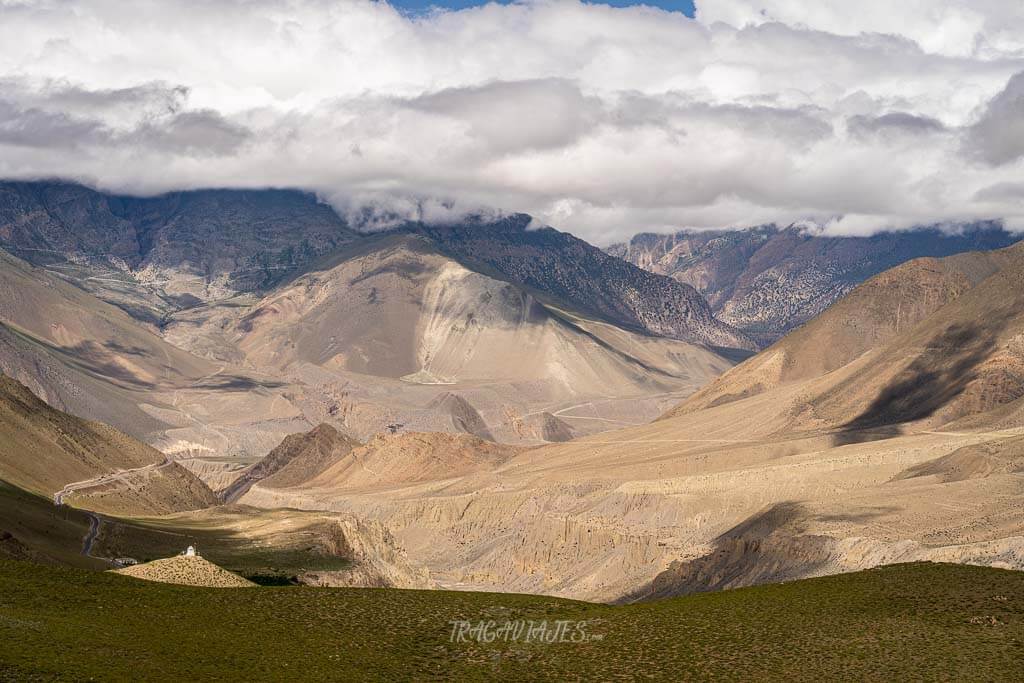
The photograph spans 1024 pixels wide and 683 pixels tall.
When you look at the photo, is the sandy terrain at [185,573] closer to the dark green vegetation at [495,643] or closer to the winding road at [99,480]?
the dark green vegetation at [495,643]

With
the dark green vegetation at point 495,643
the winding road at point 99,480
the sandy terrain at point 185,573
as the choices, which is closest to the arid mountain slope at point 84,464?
the winding road at point 99,480

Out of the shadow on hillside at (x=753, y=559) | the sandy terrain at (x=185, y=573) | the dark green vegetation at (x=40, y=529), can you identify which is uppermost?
the sandy terrain at (x=185, y=573)

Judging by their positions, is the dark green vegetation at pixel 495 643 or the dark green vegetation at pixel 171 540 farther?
the dark green vegetation at pixel 171 540

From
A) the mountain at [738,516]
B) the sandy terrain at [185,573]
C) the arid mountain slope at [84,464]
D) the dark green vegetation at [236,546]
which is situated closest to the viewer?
the sandy terrain at [185,573]

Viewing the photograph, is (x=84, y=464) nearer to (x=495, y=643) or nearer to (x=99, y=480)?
(x=99, y=480)

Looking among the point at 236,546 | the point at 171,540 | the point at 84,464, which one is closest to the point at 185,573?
the point at 236,546

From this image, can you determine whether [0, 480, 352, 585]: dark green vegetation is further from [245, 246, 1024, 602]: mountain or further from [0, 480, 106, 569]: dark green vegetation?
[245, 246, 1024, 602]: mountain

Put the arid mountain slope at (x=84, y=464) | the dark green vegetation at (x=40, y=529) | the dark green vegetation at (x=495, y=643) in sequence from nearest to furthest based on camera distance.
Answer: the dark green vegetation at (x=495, y=643)
the dark green vegetation at (x=40, y=529)
the arid mountain slope at (x=84, y=464)
